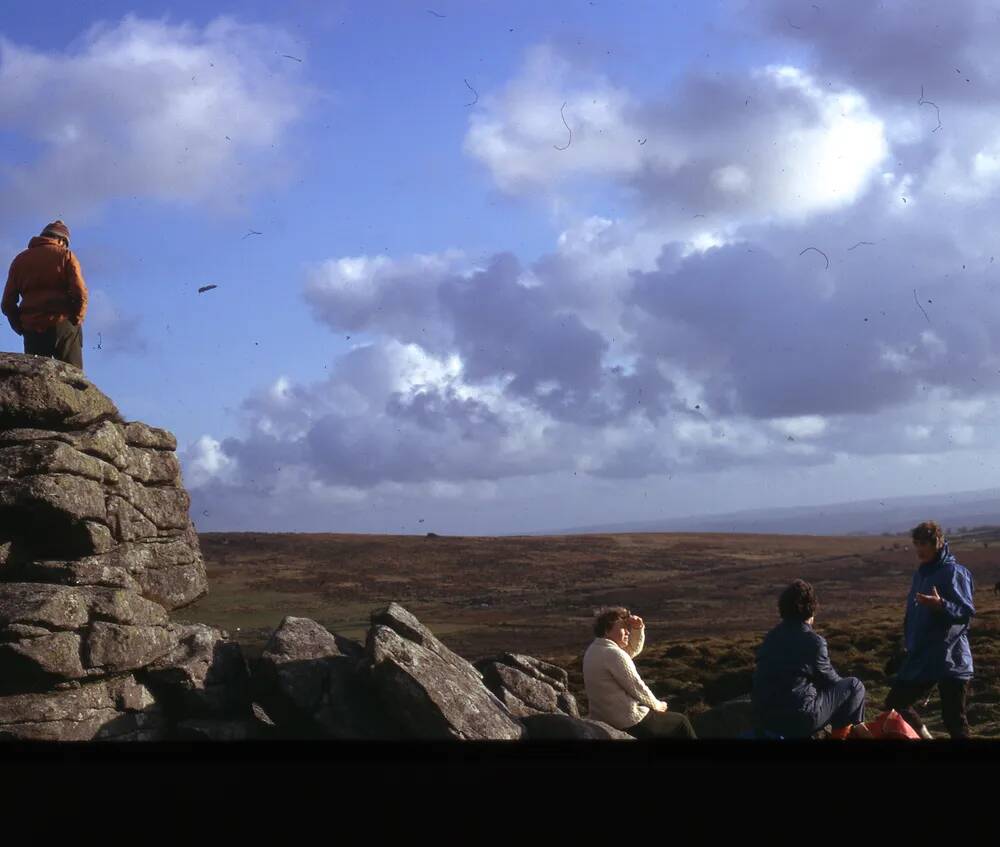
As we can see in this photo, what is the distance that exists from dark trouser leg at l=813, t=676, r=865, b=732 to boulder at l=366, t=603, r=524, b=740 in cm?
356

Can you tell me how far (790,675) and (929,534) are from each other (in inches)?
87.1

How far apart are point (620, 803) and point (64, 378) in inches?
414

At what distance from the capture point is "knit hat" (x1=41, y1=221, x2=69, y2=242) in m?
14.9

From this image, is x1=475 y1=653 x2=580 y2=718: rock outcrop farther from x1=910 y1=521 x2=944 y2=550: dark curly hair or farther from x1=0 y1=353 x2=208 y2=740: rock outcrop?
x1=910 y1=521 x2=944 y2=550: dark curly hair

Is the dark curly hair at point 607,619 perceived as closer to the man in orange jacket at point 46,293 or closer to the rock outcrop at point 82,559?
the rock outcrop at point 82,559

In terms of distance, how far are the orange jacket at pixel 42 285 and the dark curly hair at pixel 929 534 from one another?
1144 cm

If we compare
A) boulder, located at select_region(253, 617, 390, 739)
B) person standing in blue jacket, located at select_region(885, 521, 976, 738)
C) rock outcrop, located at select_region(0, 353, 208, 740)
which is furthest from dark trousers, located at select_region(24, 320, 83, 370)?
person standing in blue jacket, located at select_region(885, 521, 976, 738)

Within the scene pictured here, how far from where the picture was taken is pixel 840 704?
9422 millimetres

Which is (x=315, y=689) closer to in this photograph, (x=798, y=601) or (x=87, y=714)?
(x=87, y=714)

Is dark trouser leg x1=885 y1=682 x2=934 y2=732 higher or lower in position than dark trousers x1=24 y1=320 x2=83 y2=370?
lower

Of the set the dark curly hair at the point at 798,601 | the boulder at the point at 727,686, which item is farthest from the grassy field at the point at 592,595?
the dark curly hair at the point at 798,601

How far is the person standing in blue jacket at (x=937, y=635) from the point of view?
10164mm

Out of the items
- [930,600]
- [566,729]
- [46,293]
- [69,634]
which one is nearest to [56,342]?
[46,293]

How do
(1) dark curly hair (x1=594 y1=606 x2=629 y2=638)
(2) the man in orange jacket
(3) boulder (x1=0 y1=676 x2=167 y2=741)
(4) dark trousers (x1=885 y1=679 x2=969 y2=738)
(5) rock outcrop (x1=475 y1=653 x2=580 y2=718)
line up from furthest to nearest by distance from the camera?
(2) the man in orange jacket
(5) rock outcrop (x1=475 y1=653 x2=580 y2=718)
(1) dark curly hair (x1=594 y1=606 x2=629 y2=638)
(3) boulder (x1=0 y1=676 x2=167 y2=741)
(4) dark trousers (x1=885 y1=679 x2=969 y2=738)
